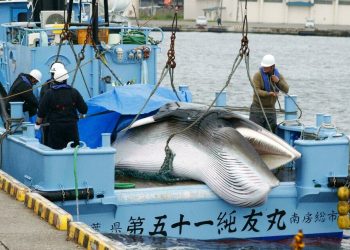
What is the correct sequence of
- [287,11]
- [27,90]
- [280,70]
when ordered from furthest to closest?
[287,11] → [280,70] → [27,90]

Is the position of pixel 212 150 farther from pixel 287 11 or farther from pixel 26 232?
pixel 287 11

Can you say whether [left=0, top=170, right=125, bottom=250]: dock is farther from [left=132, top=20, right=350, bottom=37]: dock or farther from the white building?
the white building

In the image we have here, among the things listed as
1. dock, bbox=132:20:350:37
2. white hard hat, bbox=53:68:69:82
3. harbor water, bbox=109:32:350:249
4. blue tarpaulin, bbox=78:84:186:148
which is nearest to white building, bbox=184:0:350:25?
dock, bbox=132:20:350:37

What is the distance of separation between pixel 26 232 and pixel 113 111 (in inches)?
151

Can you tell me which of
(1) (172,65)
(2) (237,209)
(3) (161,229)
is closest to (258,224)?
(2) (237,209)

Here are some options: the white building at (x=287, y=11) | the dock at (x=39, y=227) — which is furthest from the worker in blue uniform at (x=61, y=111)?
the white building at (x=287, y=11)

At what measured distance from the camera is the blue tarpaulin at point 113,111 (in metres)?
15.1

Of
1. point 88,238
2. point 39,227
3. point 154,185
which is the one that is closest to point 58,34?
point 154,185

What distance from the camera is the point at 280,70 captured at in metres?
62.6

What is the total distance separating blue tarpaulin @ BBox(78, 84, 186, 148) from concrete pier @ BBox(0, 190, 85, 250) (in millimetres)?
2553

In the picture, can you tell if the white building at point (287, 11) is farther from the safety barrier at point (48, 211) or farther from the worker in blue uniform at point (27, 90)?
the safety barrier at point (48, 211)

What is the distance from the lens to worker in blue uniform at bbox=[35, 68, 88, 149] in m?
14.3

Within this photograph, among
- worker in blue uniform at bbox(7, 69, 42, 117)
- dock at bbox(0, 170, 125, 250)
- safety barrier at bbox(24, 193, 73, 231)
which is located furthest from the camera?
worker in blue uniform at bbox(7, 69, 42, 117)

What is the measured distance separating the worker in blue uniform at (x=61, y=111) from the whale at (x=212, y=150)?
2.60ft
